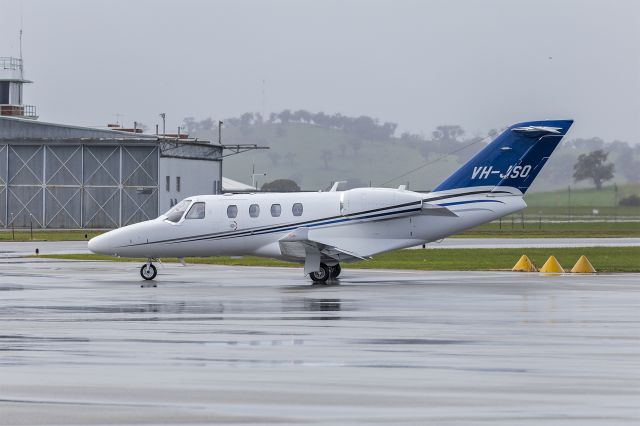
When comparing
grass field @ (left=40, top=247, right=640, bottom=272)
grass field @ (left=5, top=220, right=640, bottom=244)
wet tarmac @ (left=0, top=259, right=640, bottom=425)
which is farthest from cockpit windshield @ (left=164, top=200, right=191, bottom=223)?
grass field @ (left=5, top=220, right=640, bottom=244)

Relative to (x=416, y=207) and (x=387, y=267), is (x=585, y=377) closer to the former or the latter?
(x=416, y=207)

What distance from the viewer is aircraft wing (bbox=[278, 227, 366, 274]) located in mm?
32094

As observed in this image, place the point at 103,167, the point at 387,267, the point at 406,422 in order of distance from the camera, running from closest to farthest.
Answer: the point at 406,422 < the point at 387,267 < the point at 103,167

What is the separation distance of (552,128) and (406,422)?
75.2ft

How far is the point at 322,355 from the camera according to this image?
1638cm

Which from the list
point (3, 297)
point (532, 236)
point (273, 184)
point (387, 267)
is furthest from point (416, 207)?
point (273, 184)

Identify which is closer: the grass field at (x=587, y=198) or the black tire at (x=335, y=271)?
the black tire at (x=335, y=271)

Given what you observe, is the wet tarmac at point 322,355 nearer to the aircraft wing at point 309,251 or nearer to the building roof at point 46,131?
the aircraft wing at point 309,251

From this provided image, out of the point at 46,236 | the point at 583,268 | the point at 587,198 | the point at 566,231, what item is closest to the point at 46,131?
the point at 46,236

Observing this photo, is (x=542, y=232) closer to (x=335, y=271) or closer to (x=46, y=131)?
(x=46, y=131)

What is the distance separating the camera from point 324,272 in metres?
32.6

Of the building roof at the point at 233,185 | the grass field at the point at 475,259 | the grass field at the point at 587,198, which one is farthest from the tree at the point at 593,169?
the building roof at the point at 233,185

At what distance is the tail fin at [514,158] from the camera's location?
3300 centimetres

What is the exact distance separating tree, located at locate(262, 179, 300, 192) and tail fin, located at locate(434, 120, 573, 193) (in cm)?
6855
